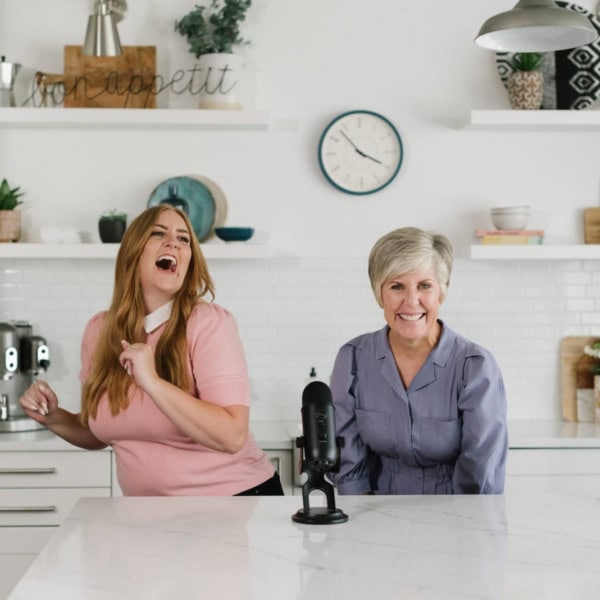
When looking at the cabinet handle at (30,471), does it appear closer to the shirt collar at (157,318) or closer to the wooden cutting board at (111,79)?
the shirt collar at (157,318)

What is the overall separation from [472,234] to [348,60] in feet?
3.35

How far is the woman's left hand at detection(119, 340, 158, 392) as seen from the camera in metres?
2.41

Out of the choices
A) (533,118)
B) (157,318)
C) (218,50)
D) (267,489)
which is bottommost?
(267,489)

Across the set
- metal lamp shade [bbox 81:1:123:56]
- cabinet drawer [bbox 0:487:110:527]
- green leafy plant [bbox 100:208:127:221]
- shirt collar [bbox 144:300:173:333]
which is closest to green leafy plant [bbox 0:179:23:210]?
green leafy plant [bbox 100:208:127:221]

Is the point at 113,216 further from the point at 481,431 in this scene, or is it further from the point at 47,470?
the point at 481,431

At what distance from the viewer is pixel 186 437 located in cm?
265

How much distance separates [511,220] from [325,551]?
2.88 m

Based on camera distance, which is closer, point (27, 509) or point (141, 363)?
point (141, 363)

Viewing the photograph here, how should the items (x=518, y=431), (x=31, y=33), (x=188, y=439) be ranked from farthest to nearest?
(x=31, y=33)
(x=518, y=431)
(x=188, y=439)

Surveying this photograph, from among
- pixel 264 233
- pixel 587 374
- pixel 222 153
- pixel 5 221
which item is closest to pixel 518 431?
pixel 587 374

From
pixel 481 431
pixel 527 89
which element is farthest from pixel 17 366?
pixel 527 89

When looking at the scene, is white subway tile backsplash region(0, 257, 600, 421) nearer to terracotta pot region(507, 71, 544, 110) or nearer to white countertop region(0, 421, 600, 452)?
white countertop region(0, 421, 600, 452)

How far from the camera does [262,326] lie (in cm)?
474

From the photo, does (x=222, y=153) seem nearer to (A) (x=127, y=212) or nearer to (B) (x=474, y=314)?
(A) (x=127, y=212)
